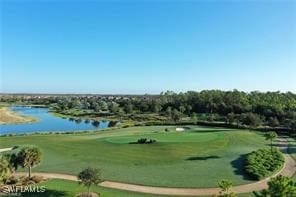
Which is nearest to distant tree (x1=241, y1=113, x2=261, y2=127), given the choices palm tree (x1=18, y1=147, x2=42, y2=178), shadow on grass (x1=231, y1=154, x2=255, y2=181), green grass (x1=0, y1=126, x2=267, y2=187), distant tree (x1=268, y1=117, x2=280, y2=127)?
distant tree (x1=268, y1=117, x2=280, y2=127)

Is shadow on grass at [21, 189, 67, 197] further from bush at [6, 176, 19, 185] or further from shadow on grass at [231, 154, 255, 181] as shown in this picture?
shadow on grass at [231, 154, 255, 181]

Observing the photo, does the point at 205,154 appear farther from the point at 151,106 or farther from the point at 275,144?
the point at 151,106

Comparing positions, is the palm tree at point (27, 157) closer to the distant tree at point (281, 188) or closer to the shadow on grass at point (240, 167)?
the shadow on grass at point (240, 167)

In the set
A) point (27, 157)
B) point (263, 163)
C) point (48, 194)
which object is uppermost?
point (27, 157)

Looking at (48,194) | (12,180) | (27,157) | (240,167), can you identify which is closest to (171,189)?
(48,194)

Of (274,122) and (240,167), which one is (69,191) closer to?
(240,167)

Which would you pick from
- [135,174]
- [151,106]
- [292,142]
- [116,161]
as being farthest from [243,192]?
[151,106]

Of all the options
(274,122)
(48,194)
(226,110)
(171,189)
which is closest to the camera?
(48,194)

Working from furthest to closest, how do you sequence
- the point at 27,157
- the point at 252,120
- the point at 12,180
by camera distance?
the point at 252,120
the point at 27,157
the point at 12,180
